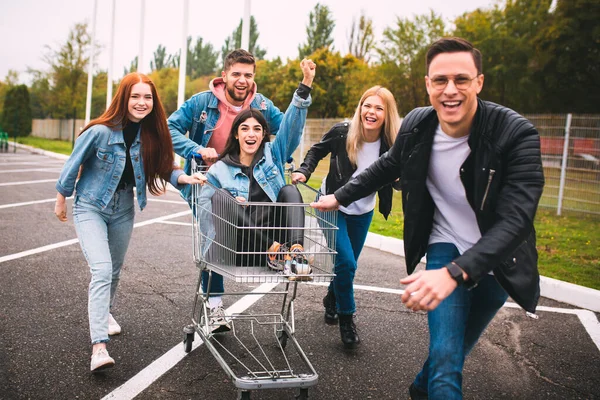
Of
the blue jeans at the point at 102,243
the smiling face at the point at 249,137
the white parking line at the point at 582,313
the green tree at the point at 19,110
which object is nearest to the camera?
the blue jeans at the point at 102,243

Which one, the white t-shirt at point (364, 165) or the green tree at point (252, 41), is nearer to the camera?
the white t-shirt at point (364, 165)

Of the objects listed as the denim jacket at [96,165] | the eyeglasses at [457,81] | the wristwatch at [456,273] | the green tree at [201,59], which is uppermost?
the green tree at [201,59]

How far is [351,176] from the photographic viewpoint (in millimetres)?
4496

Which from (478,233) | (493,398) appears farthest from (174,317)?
(478,233)

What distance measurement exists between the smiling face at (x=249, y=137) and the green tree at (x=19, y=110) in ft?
138

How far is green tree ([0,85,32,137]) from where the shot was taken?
133 ft

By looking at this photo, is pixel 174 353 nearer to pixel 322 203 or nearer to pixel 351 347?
pixel 351 347

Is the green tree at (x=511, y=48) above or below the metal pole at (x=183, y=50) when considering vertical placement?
above

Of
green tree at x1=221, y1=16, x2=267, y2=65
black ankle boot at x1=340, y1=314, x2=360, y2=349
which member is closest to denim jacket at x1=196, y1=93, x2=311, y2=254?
black ankle boot at x1=340, y1=314, x2=360, y2=349

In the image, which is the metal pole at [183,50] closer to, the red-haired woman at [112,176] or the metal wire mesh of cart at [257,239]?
the red-haired woman at [112,176]

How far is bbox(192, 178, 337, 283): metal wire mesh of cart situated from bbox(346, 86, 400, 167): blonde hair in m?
1.10

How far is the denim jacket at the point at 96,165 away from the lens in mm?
3732

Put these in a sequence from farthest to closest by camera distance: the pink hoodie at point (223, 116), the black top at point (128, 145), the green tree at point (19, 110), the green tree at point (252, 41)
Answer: the green tree at point (252, 41), the green tree at point (19, 110), the pink hoodie at point (223, 116), the black top at point (128, 145)

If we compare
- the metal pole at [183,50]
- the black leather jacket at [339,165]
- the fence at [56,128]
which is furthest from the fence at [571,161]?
the fence at [56,128]
